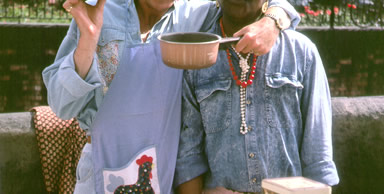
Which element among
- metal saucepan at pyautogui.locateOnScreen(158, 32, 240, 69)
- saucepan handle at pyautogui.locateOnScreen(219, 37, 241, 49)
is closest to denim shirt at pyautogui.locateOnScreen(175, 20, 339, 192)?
saucepan handle at pyautogui.locateOnScreen(219, 37, 241, 49)

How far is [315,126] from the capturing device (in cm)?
244

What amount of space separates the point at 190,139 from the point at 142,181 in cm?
30

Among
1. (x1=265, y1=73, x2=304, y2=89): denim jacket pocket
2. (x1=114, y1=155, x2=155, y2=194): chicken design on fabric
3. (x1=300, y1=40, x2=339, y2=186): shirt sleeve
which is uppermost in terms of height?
(x1=265, y1=73, x2=304, y2=89): denim jacket pocket

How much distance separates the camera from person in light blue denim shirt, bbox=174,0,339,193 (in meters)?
2.43

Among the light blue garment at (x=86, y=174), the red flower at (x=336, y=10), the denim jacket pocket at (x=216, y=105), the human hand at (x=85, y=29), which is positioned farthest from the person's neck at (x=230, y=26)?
the red flower at (x=336, y=10)

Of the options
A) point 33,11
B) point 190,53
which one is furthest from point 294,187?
point 33,11

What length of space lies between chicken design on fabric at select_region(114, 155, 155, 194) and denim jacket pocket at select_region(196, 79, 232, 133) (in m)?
0.32

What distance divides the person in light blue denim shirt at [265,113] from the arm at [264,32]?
85mm

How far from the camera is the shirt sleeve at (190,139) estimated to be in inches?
99.7

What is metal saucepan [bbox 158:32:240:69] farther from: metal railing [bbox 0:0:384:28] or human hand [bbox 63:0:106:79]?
metal railing [bbox 0:0:384:28]

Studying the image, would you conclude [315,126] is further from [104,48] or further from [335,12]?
[335,12]

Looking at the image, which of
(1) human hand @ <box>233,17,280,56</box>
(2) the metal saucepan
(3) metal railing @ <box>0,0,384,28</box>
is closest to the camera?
(2) the metal saucepan

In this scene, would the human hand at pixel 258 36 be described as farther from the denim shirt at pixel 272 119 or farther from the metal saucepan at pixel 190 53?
the denim shirt at pixel 272 119

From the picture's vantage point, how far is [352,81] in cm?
709
